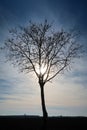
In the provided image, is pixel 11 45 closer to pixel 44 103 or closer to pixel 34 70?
pixel 34 70

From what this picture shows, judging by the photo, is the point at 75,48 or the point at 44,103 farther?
the point at 75,48

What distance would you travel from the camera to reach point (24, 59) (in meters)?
33.5

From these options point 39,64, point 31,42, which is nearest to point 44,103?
point 39,64

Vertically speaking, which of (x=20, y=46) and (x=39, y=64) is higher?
(x=20, y=46)

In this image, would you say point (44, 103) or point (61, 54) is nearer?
point (44, 103)

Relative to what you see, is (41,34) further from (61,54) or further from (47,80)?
(47,80)

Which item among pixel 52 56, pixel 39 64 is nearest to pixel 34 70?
pixel 39 64

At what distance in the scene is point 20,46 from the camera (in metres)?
33.6

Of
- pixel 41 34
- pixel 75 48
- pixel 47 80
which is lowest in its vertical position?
pixel 47 80

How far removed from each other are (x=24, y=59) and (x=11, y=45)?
2.86m

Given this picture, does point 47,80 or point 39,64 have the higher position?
point 39,64
